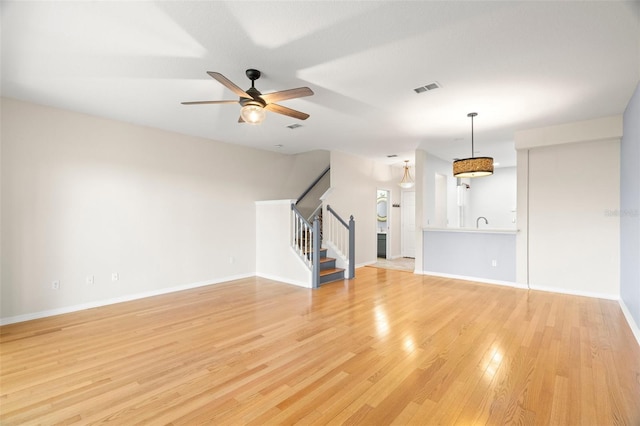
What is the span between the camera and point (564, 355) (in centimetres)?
273

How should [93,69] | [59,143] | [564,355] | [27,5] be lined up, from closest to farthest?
[27,5] < [564,355] < [93,69] < [59,143]

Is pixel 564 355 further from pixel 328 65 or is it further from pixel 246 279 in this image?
pixel 246 279

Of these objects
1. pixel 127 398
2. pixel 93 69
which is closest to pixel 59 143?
pixel 93 69

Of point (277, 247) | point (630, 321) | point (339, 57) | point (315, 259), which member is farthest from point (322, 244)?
point (630, 321)

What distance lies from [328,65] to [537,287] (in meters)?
5.11

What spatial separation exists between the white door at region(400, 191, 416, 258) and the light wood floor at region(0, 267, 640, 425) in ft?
15.1

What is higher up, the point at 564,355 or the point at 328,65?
the point at 328,65

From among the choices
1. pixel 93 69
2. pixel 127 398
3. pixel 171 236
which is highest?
pixel 93 69

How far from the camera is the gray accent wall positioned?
3275 mm

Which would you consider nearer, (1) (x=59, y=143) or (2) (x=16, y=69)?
(2) (x=16, y=69)

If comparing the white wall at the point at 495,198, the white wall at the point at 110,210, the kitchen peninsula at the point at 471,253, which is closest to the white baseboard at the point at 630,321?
the kitchen peninsula at the point at 471,253

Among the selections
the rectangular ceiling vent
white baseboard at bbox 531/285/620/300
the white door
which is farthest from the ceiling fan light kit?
the white door

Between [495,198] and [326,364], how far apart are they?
8.82 metres

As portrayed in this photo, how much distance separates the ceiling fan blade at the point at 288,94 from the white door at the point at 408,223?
6.82 meters
